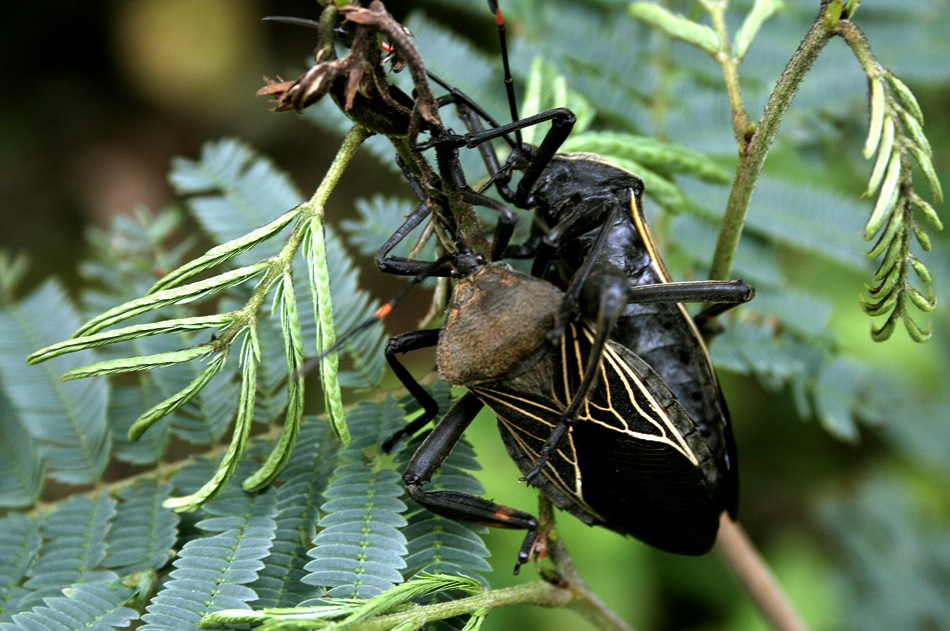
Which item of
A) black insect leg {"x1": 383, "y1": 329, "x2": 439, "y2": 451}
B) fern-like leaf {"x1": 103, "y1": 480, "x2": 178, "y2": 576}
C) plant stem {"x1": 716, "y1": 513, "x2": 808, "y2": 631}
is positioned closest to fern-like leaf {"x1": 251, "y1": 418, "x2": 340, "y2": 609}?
black insect leg {"x1": 383, "y1": 329, "x2": 439, "y2": 451}

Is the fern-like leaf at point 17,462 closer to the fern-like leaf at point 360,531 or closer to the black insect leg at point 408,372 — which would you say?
the fern-like leaf at point 360,531

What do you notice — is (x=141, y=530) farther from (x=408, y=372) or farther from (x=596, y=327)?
(x=596, y=327)

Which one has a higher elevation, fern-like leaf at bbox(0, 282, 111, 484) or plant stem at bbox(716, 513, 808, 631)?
fern-like leaf at bbox(0, 282, 111, 484)

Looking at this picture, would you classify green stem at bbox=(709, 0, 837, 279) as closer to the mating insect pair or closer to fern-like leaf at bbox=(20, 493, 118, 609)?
the mating insect pair

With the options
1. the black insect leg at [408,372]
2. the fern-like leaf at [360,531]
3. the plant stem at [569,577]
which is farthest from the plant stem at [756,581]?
the fern-like leaf at [360,531]

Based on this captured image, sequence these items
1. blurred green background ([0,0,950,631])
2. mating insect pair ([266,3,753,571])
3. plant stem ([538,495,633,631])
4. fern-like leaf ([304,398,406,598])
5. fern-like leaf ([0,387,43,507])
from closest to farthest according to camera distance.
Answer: fern-like leaf ([304,398,406,598]) → mating insect pair ([266,3,753,571]) → plant stem ([538,495,633,631]) → fern-like leaf ([0,387,43,507]) → blurred green background ([0,0,950,631])

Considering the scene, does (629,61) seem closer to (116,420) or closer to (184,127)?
(116,420)
